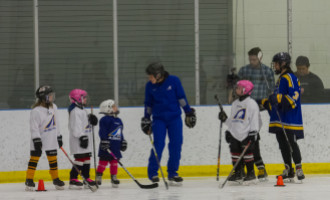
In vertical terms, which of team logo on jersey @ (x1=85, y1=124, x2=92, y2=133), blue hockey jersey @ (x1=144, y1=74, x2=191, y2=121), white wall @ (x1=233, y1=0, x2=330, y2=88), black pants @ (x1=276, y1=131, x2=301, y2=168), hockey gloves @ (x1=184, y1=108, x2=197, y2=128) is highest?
white wall @ (x1=233, y1=0, x2=330, y2=88)

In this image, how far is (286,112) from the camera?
10305 mm

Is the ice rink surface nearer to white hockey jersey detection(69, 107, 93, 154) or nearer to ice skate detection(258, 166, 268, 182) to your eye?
ice skate detection(258, 166, 268, 182)

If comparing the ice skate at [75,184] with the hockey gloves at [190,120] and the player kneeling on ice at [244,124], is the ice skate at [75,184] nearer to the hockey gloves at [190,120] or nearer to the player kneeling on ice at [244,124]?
the hockey gloves at [190,120]

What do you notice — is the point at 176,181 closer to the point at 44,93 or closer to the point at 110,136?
the point at 110,136

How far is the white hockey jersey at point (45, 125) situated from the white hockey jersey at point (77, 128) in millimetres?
195

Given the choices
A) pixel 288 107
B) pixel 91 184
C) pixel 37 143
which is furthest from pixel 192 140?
pixel 37 143

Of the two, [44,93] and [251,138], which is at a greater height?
[44,93]

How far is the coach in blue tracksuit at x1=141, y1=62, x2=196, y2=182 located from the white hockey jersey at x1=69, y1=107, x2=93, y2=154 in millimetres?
626

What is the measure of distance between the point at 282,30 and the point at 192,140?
200 cm

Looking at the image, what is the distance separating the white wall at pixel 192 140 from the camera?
11.2 m

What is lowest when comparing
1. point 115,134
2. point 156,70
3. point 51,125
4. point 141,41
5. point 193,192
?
point 193,192

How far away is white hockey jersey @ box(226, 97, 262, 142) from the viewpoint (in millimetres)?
10148

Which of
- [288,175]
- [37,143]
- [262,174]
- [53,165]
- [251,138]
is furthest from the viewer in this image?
[262,174]

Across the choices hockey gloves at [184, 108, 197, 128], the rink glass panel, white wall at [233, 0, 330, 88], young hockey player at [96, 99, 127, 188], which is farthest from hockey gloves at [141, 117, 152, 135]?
white wall at [233, 0, 330, 88]
